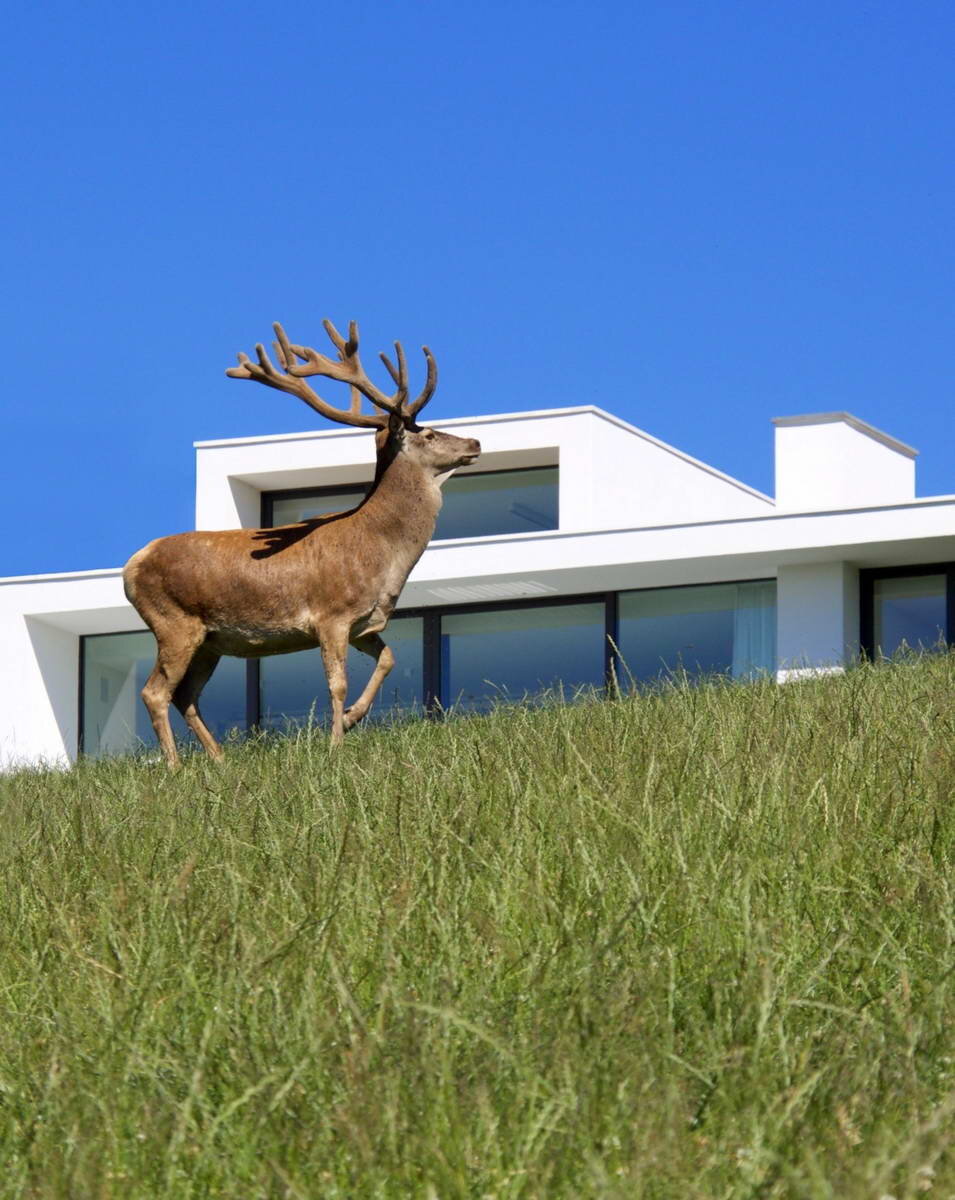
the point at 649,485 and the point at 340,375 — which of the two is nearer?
the point at 340,375

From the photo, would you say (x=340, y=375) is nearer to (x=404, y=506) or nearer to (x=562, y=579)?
(x=404, y=506)

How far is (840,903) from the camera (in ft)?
15.5

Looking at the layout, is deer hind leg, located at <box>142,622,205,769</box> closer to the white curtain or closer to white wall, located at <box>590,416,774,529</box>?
the white curtain

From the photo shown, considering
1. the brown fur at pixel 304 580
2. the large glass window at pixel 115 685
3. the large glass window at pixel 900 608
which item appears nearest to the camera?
the brown fur at pixel 304 580

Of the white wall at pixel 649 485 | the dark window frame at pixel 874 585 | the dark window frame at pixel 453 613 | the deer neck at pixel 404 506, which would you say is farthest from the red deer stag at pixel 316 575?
the white wall at pixel 649 485

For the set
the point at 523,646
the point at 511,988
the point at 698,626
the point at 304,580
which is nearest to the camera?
the point at 511,988

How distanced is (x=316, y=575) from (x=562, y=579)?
38.6ft

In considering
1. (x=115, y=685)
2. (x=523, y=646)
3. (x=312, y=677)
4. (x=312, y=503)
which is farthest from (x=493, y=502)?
(x=115, y=685)

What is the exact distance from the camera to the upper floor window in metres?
25.2

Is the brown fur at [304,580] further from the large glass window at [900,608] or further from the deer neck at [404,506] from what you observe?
the large glass window at [900,608]

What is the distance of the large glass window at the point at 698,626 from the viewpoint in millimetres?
22391

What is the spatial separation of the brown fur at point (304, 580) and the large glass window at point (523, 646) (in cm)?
1140

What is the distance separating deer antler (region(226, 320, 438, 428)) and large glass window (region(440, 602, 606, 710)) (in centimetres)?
1108

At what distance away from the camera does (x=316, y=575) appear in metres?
11.0
